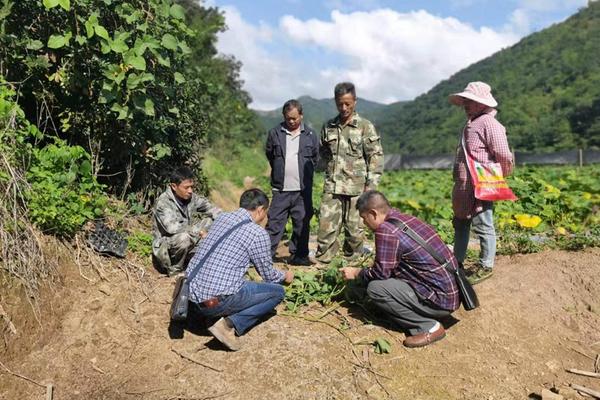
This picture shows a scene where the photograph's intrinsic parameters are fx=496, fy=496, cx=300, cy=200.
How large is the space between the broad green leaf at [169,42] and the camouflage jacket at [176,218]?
1.30 metres

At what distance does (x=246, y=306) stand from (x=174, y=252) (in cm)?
129

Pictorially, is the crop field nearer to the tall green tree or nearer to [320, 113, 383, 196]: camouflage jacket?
[320, 113, 383, 196]: camouflage jacket

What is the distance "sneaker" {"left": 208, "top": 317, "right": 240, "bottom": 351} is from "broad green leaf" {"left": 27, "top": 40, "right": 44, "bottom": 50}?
3.10 metres

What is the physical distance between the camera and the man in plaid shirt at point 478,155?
4059 mm

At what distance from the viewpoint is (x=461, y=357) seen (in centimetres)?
356

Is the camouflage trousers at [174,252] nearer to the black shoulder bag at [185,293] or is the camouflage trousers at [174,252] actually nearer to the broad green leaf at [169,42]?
the black shoulder bag at [185,293]

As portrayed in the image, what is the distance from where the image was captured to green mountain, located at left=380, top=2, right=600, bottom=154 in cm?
4044

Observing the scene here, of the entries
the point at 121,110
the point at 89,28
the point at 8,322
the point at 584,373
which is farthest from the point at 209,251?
the point at 584,373

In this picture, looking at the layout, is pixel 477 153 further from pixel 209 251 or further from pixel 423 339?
pixel 209 251

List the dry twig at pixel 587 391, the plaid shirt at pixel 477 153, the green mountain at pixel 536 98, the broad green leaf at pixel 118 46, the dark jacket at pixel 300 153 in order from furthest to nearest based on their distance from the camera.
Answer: the green mountain at pixel 536 98, the dark jacket at pixel 300 153, the broad green leaf at pixel 118 46, the plaid shirt at pixel 477 153, the dry twig at pixel 587 391

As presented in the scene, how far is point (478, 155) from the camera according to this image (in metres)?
4.16

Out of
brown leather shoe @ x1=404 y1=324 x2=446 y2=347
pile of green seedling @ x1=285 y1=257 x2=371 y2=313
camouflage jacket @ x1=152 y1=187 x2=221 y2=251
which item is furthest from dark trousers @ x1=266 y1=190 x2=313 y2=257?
brown leather shoe @ x1=404 y1=324 x2=446 y2=347

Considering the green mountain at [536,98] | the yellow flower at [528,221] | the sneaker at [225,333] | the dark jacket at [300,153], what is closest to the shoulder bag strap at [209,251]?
the sneaker at [225,333]

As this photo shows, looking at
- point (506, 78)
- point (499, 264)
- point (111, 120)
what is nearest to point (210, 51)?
point (111, 120)
